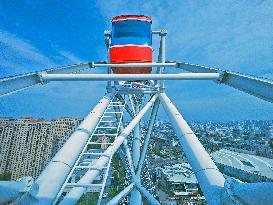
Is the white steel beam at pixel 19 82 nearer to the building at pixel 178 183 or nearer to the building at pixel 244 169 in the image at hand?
the building at pixel 178 183

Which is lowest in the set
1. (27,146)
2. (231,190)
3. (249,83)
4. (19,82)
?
(231,190)

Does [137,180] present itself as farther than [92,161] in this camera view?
Yes

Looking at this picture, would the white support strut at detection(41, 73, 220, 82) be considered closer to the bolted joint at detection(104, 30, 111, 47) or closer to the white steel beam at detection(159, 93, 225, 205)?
the white steel beam at detection(159, 93, 225, 205)

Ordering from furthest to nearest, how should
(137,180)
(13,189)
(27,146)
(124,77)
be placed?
(27,146), (137,180), (124,77), (13,189)

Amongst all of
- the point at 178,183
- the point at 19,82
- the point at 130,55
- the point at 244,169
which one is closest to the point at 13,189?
the point at 19,82

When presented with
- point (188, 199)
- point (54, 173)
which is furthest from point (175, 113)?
point (188, 199)

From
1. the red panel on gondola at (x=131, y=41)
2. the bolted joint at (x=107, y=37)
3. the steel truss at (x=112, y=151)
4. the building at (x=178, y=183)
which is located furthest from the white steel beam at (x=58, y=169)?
the building at (x=178, y=183)

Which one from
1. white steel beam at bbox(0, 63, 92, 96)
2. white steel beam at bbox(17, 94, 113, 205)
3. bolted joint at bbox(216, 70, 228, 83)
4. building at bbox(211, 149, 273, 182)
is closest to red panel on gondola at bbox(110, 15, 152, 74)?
white steel beam at bbox(17, 94, 113, 205)

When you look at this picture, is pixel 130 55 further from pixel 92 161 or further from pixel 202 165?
pixel 202 165
